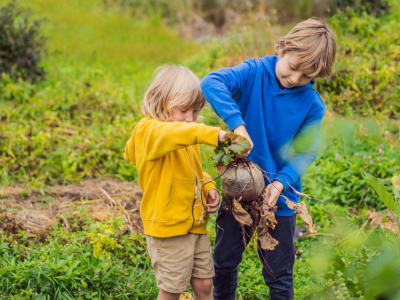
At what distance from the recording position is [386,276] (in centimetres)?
159

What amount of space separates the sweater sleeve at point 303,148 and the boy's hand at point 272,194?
5 centimetres

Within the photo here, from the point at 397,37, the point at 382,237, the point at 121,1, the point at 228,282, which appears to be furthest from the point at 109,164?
the point at 121,1

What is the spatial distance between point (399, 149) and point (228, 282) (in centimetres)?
264

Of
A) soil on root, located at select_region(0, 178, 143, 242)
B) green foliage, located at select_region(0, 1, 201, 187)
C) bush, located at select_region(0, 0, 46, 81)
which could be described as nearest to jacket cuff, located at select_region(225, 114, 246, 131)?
soil on root, located at select_region(0, 178, 143, 242)

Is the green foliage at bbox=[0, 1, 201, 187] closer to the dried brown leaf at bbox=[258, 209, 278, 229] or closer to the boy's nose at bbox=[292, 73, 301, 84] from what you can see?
the dried brown leaf at bbox=[258, 209, 278, 229]

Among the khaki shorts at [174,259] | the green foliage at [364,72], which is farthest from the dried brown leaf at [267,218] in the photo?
the green foliage at [364,72]

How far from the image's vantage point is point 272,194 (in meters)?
2.04

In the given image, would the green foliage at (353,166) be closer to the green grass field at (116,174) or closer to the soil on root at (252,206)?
the green grass field at (116,174)

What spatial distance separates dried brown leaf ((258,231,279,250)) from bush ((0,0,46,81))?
17.0 feet

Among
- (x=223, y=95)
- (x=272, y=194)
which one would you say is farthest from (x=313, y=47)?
(x=272, y=194)

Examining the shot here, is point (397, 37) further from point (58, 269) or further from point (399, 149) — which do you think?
point (58, 269)

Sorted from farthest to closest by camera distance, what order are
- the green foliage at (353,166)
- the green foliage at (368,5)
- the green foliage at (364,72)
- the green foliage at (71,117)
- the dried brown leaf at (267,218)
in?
the green foliage at (368,5), the green foliage at (364,72), the green foliage at (71,117), the green foliage at (353,166), the dried brown leaf at (267,218)

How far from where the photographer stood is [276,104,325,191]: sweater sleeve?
82.7 inches

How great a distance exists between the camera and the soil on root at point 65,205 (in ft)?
10.3
